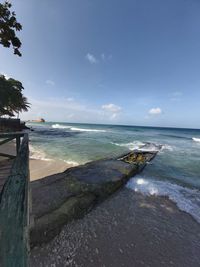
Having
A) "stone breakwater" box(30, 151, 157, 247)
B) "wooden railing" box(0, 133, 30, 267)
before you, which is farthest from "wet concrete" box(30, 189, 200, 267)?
"wooden railing" box(0, 133, 30, 267)

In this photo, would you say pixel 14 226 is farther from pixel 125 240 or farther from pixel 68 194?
pixel 68 194

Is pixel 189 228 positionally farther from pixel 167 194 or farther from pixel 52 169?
pixel 52 169

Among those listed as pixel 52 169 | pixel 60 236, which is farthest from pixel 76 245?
pixel 52 169

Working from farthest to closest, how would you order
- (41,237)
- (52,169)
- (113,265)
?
(52,169) → (41,237) → (113,265)

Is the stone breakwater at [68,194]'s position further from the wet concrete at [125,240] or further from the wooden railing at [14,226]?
the wooden railing at [14,226]

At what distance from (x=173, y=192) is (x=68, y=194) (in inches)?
191

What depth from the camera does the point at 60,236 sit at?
11.8 ft

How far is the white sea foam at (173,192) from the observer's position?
559cm

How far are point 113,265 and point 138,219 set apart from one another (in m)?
1.77

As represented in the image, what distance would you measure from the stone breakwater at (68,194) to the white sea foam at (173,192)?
2.05 feet

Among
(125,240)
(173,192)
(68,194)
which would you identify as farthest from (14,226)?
(173,192)

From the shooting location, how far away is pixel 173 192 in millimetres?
6730

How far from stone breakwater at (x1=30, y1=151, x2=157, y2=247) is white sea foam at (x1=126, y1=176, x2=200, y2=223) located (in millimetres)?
625

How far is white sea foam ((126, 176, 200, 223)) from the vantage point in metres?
5.59
